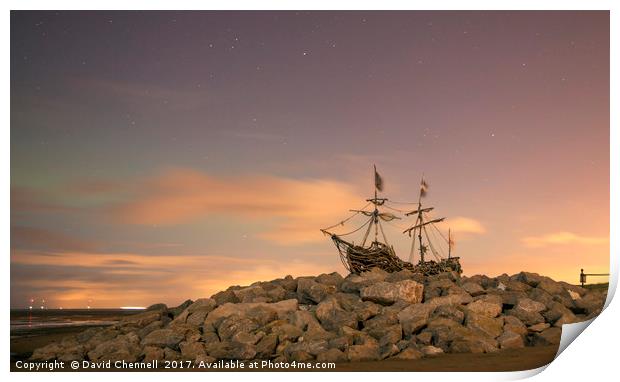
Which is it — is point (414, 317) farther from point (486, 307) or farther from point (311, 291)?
point (311, 291)

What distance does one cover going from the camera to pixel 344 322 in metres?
13.1

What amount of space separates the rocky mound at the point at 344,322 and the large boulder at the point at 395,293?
2 cm

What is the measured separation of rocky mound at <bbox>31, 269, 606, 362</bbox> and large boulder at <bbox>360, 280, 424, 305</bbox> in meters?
0.02

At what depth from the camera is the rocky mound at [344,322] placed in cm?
1276

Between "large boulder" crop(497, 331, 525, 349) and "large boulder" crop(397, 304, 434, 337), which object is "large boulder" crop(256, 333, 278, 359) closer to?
"large boulder" crop(397, 304, 434, 337)

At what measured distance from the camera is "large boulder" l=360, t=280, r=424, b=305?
13898mm

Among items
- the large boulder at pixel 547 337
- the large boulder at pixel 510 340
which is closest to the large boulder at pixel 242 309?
the large boulder at pixel 510 340

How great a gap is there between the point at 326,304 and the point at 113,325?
4.27m

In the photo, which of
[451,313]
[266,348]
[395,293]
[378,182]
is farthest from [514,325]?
[266,348]

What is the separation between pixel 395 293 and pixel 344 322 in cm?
126

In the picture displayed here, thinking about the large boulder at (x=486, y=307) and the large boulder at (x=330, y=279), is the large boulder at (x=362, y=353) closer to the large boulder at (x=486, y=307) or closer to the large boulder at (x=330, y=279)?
the large boulder at (x=486, y=307)

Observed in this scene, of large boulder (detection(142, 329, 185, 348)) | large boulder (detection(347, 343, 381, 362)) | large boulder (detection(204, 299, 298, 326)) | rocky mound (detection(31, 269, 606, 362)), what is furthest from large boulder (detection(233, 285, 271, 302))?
large boulder (detection(347, 343, 381, 362))
